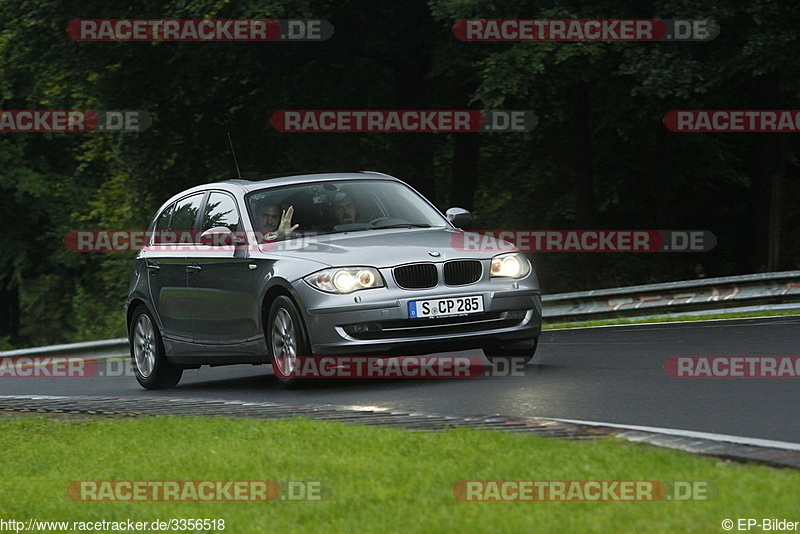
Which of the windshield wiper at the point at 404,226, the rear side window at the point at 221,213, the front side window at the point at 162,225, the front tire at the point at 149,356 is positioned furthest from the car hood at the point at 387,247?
the front side window at the point at 162,225

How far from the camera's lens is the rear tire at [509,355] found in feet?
40.2

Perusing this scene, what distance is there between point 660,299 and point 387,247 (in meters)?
9.32

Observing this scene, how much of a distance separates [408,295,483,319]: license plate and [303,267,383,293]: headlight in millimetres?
338

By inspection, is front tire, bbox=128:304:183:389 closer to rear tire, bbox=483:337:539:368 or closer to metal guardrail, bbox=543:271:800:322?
rear tire, bbox=483:337:539:368

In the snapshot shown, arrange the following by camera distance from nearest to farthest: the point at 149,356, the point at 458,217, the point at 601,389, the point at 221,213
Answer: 1. the point at 601,389
2. the point at 458,217
3. the point at 221,213
4. the point at 149,356

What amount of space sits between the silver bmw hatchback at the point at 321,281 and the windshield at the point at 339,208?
12mm

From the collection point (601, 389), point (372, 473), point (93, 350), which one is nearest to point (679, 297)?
point (93, 350)

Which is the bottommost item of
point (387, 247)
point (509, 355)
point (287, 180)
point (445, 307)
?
point (509, 355)

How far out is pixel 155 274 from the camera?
13.6 m

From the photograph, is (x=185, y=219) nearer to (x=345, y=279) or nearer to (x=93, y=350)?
(x=345, y=279)

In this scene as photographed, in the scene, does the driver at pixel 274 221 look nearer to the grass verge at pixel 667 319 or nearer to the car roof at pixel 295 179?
the car roof at pixel 295 179

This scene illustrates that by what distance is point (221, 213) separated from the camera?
42.4ft

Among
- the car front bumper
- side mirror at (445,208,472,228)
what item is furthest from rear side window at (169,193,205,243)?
the car front bumper

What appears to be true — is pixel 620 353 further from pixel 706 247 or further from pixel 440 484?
pixel 706 247
